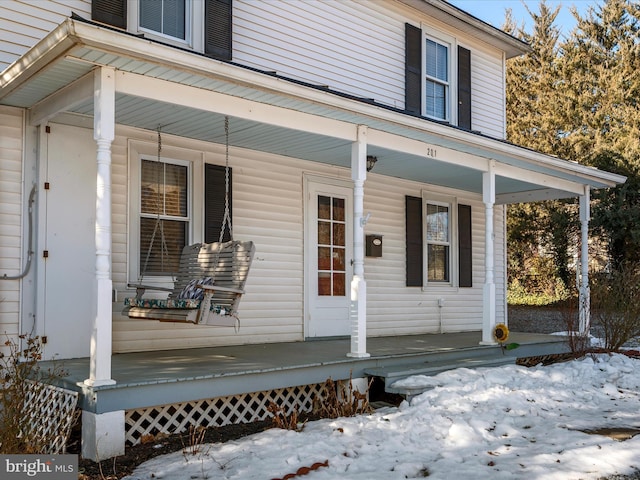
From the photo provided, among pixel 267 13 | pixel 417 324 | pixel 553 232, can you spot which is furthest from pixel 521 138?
pixel 267 13

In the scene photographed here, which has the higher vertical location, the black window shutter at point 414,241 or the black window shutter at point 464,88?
the black window shutter at point 464,88

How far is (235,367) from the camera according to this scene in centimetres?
543

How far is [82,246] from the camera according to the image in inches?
237

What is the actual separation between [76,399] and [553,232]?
17311 millimetres

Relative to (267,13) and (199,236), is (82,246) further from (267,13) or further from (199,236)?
(267,13)

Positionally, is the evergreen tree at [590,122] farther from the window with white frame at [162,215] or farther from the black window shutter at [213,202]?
the window with white frame at [162,215]

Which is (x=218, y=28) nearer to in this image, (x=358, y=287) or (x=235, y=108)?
(x=235, y=108)

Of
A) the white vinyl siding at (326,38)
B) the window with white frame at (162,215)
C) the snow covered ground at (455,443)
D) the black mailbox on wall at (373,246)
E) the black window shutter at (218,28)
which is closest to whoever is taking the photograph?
the snow covered ground at (455,443)

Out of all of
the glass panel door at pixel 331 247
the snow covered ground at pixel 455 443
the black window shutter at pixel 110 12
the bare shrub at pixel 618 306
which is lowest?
the snow covered ground at pixel 455 443

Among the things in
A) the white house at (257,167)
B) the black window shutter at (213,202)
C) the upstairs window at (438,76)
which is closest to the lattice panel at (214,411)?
the white house at (257,167)

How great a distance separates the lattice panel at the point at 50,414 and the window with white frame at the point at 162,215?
178 cm

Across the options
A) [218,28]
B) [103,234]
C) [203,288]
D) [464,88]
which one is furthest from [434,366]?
[464,88]

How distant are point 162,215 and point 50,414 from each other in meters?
2.63

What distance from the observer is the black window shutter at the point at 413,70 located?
371 inches
